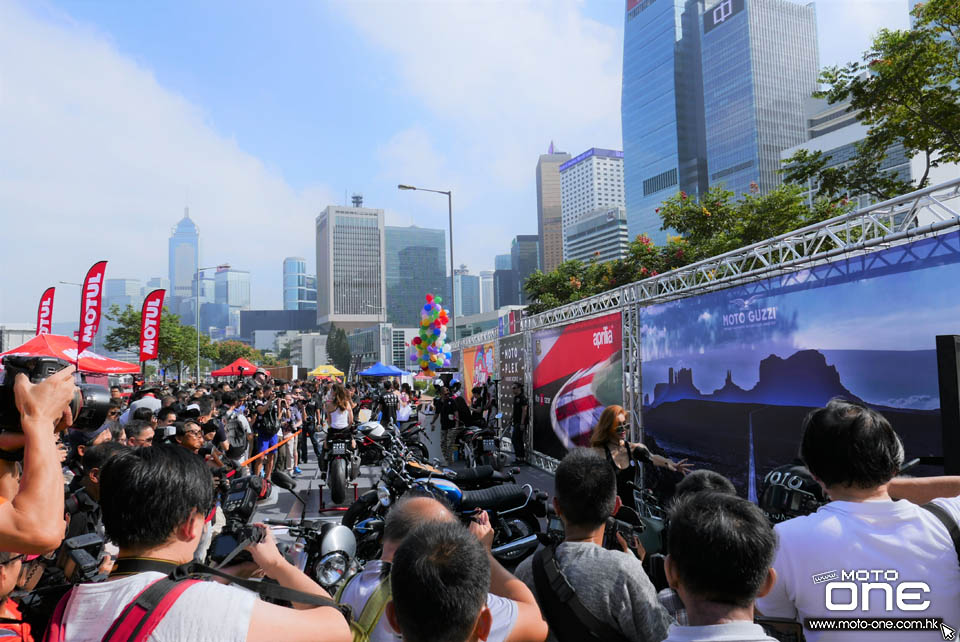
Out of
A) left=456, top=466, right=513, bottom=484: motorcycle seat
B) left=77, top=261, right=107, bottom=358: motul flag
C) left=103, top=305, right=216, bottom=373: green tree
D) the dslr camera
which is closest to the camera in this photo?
the dslr camera

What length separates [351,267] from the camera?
512 feet

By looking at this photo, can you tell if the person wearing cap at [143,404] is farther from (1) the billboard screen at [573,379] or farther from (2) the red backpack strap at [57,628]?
(2) the red backpack strap at [57,628]

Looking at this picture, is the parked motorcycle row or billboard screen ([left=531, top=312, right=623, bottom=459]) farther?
billboard screen ([left=531, top=312, right=623, bottom=459])

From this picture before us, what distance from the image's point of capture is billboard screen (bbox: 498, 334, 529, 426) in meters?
13.1

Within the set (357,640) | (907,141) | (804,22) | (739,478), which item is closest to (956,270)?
(739,478)

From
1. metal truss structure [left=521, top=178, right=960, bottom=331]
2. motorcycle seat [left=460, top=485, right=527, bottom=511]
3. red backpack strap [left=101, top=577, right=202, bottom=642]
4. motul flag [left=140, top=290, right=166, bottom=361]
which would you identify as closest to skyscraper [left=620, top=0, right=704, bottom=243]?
motul flag [left=140, top=290, right=166, bottom=361]

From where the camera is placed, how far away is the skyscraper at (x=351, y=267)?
15488 centimetres

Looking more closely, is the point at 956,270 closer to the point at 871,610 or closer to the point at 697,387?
the point at 697,387

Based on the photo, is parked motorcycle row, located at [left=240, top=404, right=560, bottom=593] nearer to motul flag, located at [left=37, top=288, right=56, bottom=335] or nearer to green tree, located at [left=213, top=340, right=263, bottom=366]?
motul flag, located at [left=37, top=288, right=56, bottom=335]

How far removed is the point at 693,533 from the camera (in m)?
1.46

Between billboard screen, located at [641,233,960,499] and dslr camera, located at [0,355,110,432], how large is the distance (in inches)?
214

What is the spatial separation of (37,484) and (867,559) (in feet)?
7.75

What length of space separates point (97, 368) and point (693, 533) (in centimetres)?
1726

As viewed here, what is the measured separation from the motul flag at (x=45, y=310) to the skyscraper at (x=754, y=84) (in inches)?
3794
